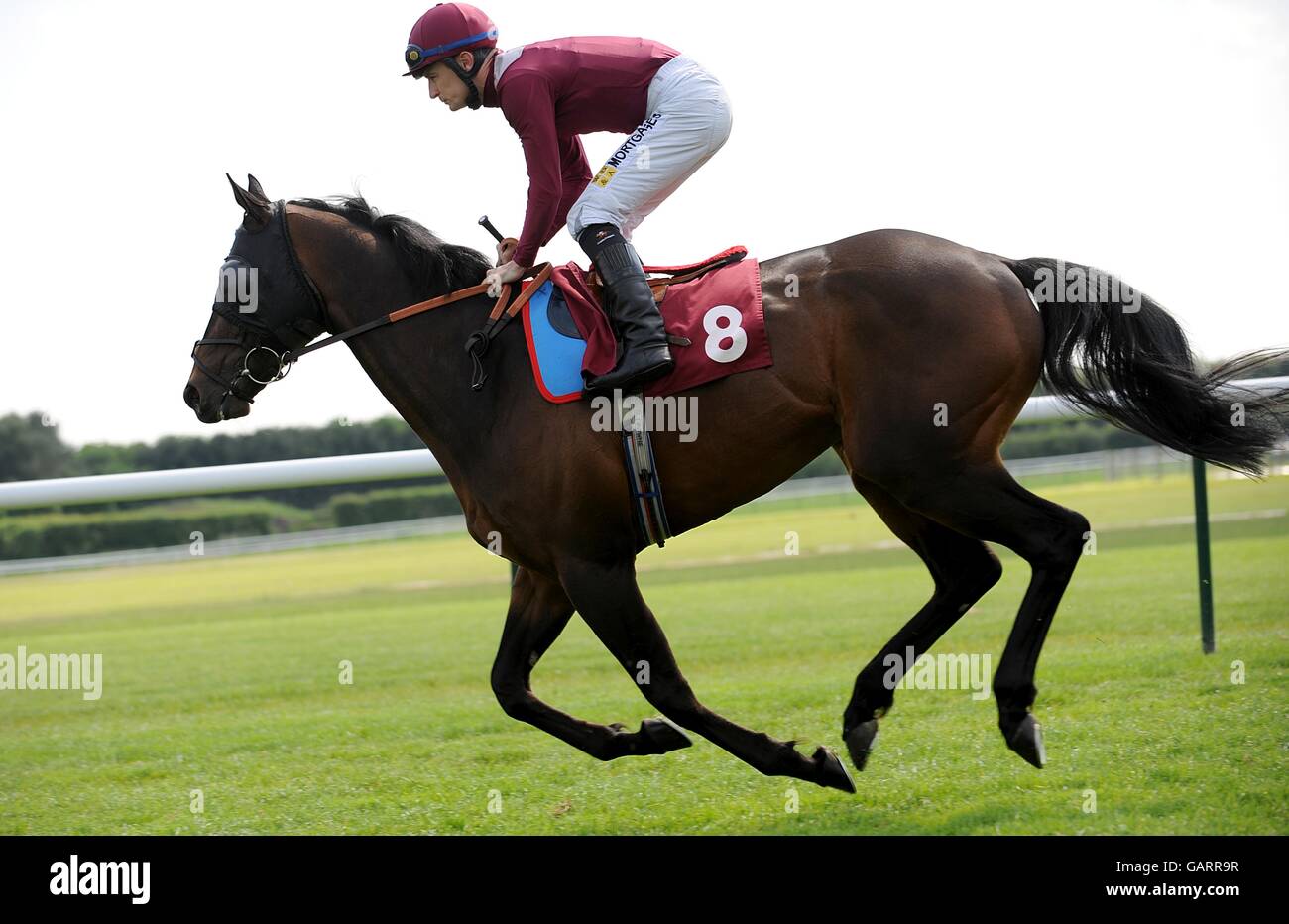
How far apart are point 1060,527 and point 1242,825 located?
0.98 metres

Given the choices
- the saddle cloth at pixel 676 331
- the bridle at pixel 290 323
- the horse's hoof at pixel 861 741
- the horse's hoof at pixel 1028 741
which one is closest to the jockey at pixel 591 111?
the saddle cloth at pixel 676 331

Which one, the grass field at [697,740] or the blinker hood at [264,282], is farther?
the blinker hood at [264,282]

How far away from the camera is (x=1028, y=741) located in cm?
365

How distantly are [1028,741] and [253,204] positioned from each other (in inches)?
124

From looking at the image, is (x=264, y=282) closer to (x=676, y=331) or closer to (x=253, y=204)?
(x=253, y=204)

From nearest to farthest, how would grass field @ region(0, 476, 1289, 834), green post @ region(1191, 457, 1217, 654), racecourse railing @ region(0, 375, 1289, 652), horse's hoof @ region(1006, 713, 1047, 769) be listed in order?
horse's hoof @ region(1006, 713, 1047, 769) < grass field @ region(0, 476, 1289, 834) < green post @ region(1191, 457, 1217, 654) < racecourse railing @ region(0, 375, 1289, 652)

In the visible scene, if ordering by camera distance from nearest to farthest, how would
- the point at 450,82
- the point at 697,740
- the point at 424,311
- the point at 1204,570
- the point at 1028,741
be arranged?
1. the point at 1028,741
2. the point at 450,82
3. the point at 424,311
4. the point at 697,740
5. the point at 1204,570

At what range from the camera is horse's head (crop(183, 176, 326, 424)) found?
4.16 meters

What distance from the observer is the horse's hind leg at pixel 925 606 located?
4.07m

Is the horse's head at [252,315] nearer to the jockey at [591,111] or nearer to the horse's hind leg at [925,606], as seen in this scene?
the jockey at [591,111]

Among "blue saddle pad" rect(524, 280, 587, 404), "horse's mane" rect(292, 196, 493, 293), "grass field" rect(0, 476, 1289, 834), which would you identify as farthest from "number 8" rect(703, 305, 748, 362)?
"grass field" rect(0, 476, 1289, 834)

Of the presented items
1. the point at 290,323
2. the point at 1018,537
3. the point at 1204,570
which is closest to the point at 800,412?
the point at 1018,537

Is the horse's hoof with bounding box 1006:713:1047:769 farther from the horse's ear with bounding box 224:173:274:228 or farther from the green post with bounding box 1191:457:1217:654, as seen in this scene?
the horse's ear with bounding box 224:173:274:228
